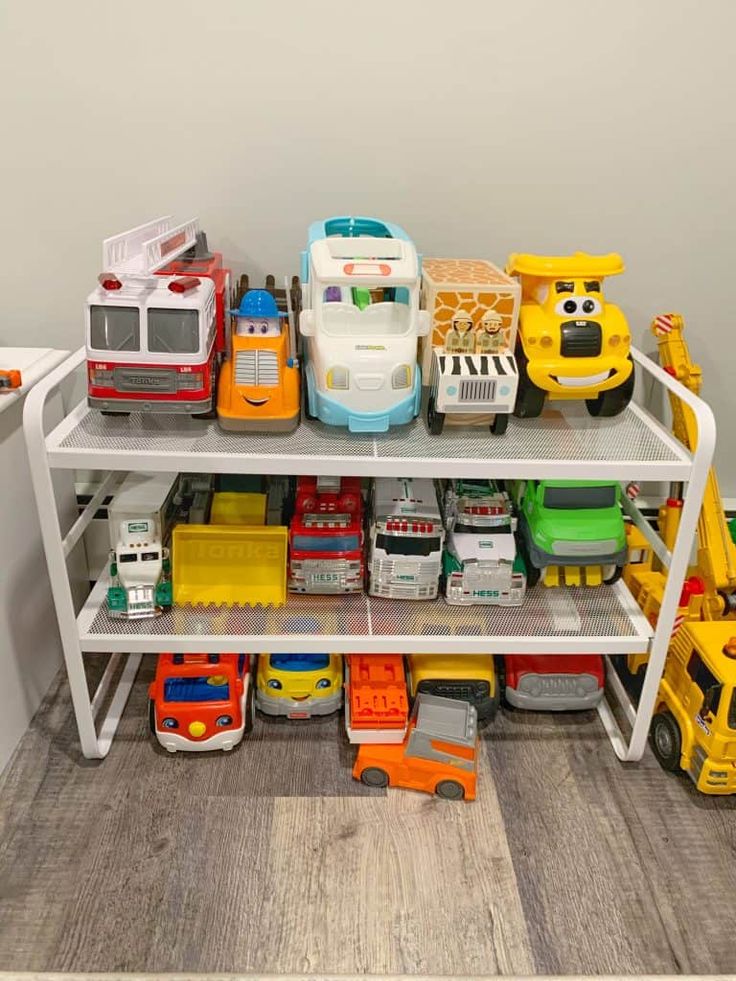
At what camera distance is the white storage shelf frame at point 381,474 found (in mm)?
1321

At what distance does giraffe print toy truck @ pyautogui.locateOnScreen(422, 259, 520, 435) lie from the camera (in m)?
1.35

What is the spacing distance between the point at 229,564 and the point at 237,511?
0.42 feet

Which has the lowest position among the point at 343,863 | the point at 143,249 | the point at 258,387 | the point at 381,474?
the point at 343,863

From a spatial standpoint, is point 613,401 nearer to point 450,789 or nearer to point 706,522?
point 706,522

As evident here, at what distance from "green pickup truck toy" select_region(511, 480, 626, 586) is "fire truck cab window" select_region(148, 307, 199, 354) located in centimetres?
74

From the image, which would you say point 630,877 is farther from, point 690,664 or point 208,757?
point 208,757

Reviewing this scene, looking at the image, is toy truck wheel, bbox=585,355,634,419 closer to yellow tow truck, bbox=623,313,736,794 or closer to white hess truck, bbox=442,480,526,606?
yellow tow truck, bbox=623,313,736,794

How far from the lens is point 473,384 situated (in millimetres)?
1348

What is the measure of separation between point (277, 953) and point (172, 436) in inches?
34.3

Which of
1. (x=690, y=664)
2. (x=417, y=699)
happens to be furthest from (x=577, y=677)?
(x=417, y=699)

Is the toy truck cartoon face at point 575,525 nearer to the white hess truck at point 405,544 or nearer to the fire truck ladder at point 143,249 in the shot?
the white hess truck at point 405,544

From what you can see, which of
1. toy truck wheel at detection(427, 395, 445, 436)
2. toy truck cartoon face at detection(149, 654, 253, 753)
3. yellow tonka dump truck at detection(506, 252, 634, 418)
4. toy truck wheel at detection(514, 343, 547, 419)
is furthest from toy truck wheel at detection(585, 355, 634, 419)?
toy truck cartoon face at detection(149, 654, 253, 753)

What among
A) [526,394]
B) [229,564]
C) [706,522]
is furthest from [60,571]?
[706,522]

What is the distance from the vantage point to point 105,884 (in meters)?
1.35
